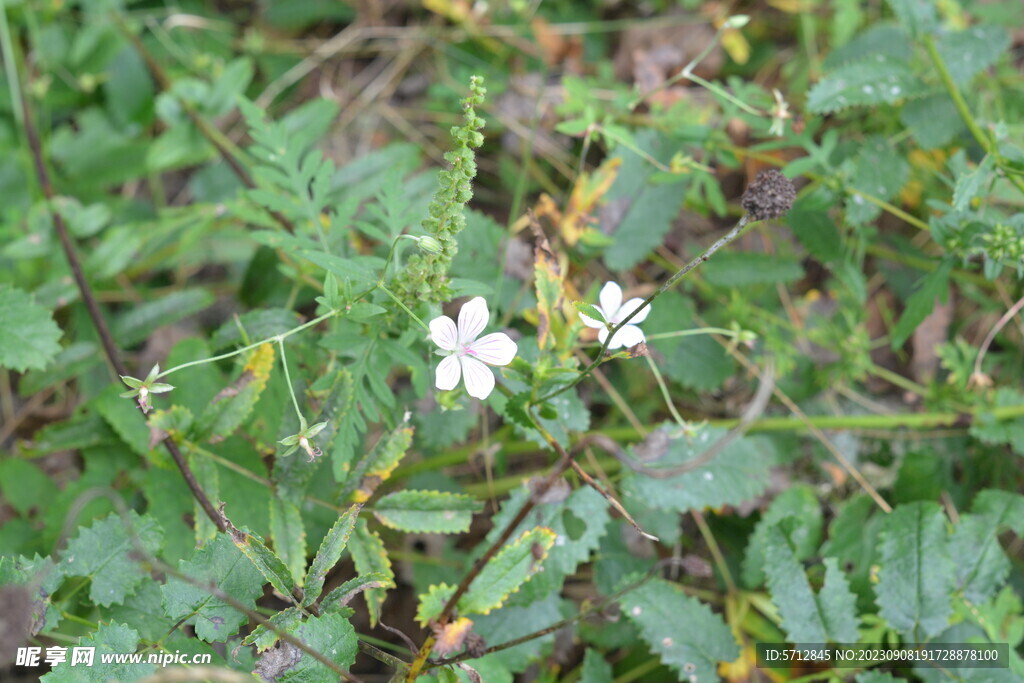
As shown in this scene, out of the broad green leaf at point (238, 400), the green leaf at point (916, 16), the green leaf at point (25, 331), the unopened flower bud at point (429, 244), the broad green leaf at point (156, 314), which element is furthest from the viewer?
the broad green leaf at point (156, 314)

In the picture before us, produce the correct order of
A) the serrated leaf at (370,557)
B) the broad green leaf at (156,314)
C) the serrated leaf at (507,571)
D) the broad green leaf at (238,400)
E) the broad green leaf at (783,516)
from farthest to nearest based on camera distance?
the broad green leaf at (156,314)
the broad green leaf at (783,516)
the broad green leaf at (238,400)
the serrated leaf at (370,557)
the serrated leaf at (507,571)

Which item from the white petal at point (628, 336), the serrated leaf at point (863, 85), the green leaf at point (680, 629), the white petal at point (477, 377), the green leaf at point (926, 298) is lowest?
the green leaf at point (680, 629)

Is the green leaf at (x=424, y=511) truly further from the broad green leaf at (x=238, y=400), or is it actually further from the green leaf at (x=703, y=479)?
the green leaf at (x=703, y=479)

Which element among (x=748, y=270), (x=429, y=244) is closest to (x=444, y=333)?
(x=429, y=244)

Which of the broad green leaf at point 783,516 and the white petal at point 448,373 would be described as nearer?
the white petal at point 448,373

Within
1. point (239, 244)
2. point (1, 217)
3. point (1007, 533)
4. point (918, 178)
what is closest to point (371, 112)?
point (239, 244)

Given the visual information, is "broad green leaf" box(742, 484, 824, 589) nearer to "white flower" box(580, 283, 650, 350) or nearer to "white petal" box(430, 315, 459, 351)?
"white flower" box(580, 283, 650, 350)

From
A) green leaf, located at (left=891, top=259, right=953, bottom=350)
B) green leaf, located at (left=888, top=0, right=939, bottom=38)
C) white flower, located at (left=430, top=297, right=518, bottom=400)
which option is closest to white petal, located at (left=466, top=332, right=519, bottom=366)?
white flower, located at (left=430, top=297, right=518, bottom=400)

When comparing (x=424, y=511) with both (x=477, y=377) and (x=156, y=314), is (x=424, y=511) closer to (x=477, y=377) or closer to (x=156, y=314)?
(x=477, y=377)

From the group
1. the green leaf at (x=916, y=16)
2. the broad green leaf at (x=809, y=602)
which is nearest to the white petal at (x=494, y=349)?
the broad green leaf at (x=809, y=602)
